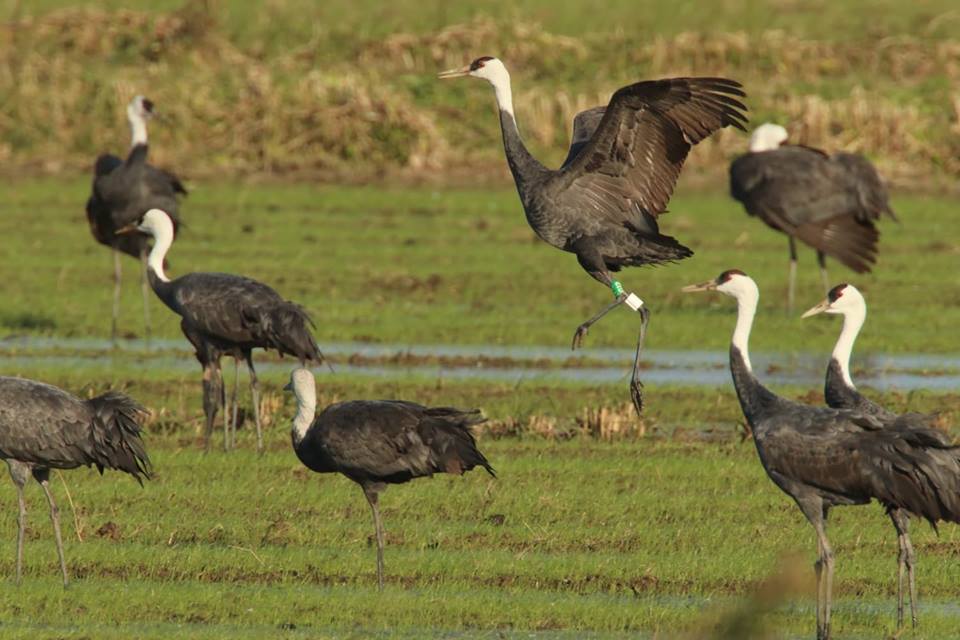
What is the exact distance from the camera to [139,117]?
67.5ft

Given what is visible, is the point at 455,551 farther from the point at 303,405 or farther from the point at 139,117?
the point at 139,117

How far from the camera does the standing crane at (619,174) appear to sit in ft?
36.2

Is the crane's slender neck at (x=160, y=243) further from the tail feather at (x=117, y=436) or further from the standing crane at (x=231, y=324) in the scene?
the tail feather at (x=117, y=436)

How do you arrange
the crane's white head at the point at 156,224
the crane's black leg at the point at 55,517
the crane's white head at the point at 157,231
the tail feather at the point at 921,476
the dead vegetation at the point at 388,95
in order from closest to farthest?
the tail feather at the point at 921,476 < the crane's black leg at the point at 55,517 < the crane's white head at the point at 157,231 < the crane's white head at the point at 156,224 < the dead vegetation at the point at 388,95

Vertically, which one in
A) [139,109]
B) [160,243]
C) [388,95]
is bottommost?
[160,243]

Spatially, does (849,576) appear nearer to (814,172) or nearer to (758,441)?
(758,441)

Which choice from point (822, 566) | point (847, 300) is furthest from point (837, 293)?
point (822, 566)

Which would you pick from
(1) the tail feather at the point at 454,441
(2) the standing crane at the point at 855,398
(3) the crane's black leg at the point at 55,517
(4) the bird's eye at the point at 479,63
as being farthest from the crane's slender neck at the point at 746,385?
(3) the crane's black leg at the point at 55,517

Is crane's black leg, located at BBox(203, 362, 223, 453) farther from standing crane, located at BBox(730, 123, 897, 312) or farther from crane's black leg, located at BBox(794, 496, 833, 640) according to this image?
standing crane, located at BBox(730, 123, 897, 312)

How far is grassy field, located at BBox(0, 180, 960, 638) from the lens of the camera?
8898mm

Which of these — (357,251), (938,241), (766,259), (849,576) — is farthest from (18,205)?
(849,576)

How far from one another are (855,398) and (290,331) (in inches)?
176

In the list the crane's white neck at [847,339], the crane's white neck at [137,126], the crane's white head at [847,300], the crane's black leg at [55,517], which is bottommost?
the crane's black leg at [55,517]

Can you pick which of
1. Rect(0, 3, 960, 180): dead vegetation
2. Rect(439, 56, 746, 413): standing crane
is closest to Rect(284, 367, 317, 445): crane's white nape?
Answer: Rect(439, 56, 746, 413): standing crane
